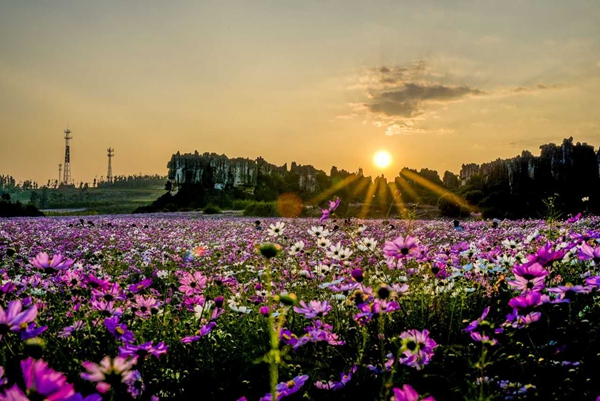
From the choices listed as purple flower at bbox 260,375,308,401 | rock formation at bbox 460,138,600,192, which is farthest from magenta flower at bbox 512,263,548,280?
rock formation at bbox 460,138,600,192

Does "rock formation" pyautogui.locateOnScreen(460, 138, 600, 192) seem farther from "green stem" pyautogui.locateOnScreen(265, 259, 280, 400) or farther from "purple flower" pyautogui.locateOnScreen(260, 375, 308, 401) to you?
"green stem" pyautogui.locateOnScreen(265, 259, 280, 400)

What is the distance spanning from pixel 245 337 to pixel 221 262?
10.4 feet

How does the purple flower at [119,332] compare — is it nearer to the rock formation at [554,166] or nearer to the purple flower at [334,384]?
the purple flower at [334,384]

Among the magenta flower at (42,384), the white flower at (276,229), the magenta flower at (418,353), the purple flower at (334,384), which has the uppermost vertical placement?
the white flower at (276,229)

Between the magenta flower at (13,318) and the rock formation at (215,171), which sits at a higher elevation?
the rock formation at (215,171)

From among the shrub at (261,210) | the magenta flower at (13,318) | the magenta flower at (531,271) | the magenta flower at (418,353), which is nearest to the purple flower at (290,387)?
the magenta flower at (418,353)

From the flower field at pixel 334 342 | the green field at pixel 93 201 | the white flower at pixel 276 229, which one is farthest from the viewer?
the green field at pixel 93 201

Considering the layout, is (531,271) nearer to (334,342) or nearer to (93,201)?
(334,342)

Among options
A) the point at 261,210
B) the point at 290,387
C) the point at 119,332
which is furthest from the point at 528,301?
the point at 261,210

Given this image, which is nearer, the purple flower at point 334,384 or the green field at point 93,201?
the purple flower at point 334,384

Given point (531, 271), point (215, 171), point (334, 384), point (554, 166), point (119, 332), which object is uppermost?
point (215, 171)

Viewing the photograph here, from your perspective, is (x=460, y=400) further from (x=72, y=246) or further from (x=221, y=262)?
(x=72, y=246)

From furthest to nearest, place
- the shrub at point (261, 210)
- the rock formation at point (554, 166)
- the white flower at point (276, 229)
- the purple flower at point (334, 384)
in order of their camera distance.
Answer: the rock formation at point (554, 166), the shrub at point (261, 210), the white flower at point (276, 229), the purple flower at point (334, 384)

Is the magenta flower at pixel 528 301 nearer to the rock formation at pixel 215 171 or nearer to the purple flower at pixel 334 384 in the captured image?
the purple flower at pixel 334 384
